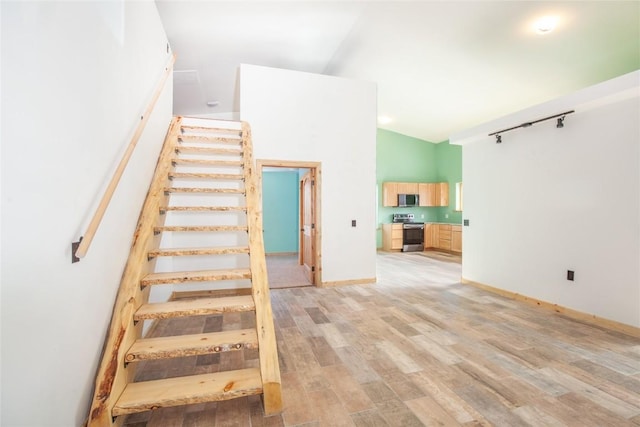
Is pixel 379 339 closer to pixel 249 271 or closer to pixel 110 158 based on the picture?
pixel 249 271

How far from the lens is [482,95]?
6027 mm

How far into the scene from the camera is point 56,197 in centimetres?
141

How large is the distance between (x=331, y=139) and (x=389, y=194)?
14.7ft

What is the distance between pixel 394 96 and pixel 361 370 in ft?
20.2

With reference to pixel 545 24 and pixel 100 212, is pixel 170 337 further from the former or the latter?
pixel 545 24

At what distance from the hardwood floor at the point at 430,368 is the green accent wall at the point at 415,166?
5.43 metres

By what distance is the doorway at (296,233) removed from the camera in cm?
472

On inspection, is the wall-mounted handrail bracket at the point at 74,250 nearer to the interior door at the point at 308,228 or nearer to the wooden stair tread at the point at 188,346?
the wooden stair tread at the point at 188,346

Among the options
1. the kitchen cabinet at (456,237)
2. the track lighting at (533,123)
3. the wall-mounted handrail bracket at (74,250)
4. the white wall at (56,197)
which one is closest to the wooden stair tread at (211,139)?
the white wall at (56,197)

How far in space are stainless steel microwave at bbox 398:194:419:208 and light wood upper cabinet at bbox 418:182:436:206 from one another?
0.18 m

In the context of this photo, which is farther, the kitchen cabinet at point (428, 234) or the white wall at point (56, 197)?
the kitchen cabinet at point (428, 234)

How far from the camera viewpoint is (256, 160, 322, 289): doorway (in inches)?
186

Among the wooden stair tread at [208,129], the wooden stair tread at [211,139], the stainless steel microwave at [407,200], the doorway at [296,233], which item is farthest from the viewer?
the stainless steel microwave at [407,200]

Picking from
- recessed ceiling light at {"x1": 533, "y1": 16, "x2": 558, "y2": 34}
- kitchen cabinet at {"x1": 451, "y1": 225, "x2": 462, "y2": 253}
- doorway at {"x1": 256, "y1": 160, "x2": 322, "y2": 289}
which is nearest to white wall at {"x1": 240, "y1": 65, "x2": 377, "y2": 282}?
doorway at {"x1": 256, "y1": 160, "x2": 322, "y2": 289}
